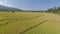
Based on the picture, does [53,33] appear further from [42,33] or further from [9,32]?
[9,32]

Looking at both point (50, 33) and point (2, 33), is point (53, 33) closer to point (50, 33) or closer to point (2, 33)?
point (50, 33)

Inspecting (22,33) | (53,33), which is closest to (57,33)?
(53,33)

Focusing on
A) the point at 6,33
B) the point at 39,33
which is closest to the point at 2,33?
the point at 6,33

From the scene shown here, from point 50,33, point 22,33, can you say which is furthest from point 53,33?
point 22,33

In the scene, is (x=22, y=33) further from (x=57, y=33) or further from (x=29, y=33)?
(x=57, y=33)

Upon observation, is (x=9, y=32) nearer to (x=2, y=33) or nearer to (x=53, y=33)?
(x=2, y=33)

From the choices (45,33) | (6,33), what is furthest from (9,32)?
(45,33)
